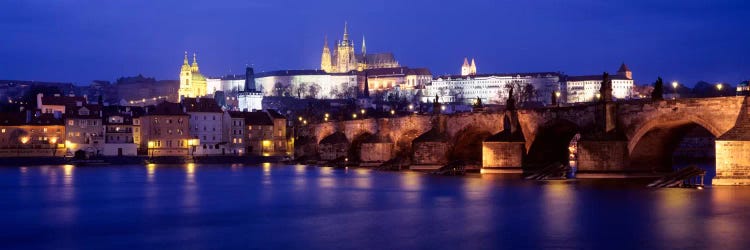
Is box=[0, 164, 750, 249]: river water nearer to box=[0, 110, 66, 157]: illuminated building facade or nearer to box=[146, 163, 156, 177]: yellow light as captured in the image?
box=[146, 163, 156, 177]: yellow light

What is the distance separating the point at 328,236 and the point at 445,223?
13.3 ft

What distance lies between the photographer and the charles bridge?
3653cm

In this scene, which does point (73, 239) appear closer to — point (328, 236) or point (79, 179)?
point (328, 236)

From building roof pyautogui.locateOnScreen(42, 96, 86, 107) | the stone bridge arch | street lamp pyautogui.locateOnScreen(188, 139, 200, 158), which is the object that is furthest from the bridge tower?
building roof pyautogui.locateOnScreen(42, 96, 86, 107)

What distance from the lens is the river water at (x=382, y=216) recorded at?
2481 cm

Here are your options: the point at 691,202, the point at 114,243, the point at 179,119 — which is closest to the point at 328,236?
the point at 114,243

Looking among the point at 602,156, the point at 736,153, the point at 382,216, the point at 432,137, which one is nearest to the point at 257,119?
the point at 432,137

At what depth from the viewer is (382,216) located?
3159cm

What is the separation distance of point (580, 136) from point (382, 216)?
718 inches

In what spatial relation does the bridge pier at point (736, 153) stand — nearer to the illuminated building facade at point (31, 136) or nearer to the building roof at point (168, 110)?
the building roof at point (168, 110)

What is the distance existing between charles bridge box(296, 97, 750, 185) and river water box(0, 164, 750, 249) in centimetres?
140

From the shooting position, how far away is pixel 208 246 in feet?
79.6

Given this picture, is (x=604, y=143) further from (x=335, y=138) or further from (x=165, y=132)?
(x=165, y=132)

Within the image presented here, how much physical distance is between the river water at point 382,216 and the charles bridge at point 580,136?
A: 1398 millimetres
